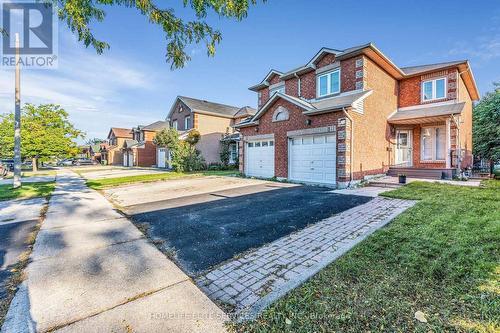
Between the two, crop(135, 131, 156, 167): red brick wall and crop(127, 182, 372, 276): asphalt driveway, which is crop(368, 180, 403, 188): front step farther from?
crop(135, 131, 156, 167): red brick wall

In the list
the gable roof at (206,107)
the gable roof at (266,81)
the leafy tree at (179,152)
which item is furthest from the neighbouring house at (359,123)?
the gable roof at (206,107)

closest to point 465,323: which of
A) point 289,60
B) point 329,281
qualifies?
point 329,281

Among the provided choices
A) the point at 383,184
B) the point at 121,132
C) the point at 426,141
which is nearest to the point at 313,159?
the point at 383,184

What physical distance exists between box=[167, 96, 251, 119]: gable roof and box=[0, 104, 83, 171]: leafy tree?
14.1 m

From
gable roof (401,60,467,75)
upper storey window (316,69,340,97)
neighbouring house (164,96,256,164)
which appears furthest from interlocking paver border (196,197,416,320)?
neighbouring house (164,96,256,164)

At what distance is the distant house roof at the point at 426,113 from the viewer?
38.5 ft

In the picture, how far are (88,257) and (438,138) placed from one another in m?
18.0

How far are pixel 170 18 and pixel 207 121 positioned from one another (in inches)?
850

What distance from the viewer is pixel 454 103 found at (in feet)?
42.5

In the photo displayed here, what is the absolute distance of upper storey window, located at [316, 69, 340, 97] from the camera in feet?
44.1

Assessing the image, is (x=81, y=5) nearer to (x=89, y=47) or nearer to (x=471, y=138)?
(x=89, y=47)

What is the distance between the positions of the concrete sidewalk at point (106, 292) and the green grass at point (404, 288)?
2.17 ft

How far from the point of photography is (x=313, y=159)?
38.6ft

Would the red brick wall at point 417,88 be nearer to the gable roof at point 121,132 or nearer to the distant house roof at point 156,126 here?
the distant house roof at point 156,126
